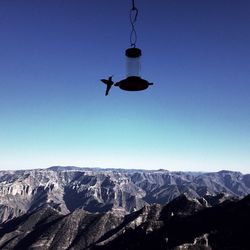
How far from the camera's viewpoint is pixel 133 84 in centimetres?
1578

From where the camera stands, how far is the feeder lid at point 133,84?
1573 cm

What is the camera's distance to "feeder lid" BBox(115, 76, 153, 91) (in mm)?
15727

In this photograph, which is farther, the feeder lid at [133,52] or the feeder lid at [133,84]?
the feeder lid at [133,52]

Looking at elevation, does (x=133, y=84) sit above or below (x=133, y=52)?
below

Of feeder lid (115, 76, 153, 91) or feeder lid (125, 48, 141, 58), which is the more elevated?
feeder lid (125, 48, 141, 58)

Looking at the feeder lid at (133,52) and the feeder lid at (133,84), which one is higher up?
the feeder lid at (133,52)

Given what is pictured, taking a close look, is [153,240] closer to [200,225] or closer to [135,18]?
[200,225]

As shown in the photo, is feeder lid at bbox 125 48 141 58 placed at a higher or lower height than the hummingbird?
higher

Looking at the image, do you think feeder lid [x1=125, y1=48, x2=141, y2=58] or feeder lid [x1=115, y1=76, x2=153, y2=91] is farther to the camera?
feeder lid [x1=125, y1=48, x2=141, y2=58]

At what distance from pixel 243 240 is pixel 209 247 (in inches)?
512

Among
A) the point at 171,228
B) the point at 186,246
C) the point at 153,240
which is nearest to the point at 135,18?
Result: the point at 186,246

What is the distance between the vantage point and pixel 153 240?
6624 inches

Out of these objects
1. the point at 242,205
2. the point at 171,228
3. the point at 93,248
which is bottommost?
the point at 93,248

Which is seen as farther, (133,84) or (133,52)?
(133,52)
